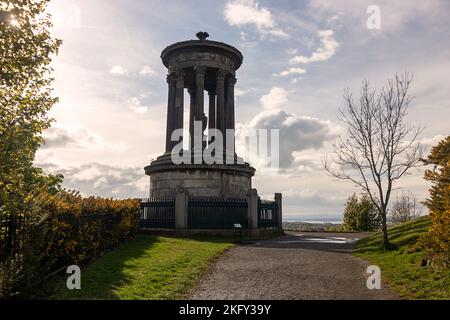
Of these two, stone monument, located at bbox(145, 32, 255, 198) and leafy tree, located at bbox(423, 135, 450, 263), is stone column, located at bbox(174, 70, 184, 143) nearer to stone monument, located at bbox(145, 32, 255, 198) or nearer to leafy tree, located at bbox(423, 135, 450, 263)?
stone monument, located at bbox(145, 32, 255, 198)

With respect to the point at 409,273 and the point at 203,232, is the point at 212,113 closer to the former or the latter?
the point at 203,232

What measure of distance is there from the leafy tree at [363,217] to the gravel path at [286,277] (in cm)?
2638

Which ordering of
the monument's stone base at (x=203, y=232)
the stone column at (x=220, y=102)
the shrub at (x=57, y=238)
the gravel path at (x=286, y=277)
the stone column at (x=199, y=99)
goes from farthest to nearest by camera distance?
the stone column at (x=220, y=102)
the stone column at (x=199, y=99)
the monument's stone base at (x=203, y=232)
the gravel path at (x=286, y=277)
the shrub at (x=57, y=238)

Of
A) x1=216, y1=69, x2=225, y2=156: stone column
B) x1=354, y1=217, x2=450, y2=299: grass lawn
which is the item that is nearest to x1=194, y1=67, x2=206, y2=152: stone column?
x1=216, y1=69, x2=225, y2=156: stone column

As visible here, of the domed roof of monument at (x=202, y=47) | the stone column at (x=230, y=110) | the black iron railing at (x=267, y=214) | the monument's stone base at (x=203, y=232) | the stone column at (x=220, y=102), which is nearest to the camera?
the monument's stone base at (x=203, y=232)

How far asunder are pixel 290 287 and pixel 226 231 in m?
13.1

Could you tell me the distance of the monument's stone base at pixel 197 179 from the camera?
25.8 meters

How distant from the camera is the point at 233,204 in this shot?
22453 mm

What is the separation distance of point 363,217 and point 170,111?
78.1 feet

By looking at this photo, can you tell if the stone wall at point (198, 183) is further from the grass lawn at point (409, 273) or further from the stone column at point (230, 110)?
the grass lawn at point (409, 273)

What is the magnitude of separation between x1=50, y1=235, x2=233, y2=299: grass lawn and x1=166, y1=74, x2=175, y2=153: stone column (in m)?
13.8

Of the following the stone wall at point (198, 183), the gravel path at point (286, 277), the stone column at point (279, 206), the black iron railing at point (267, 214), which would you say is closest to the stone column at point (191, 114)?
the stone wall at point (198, 183)
